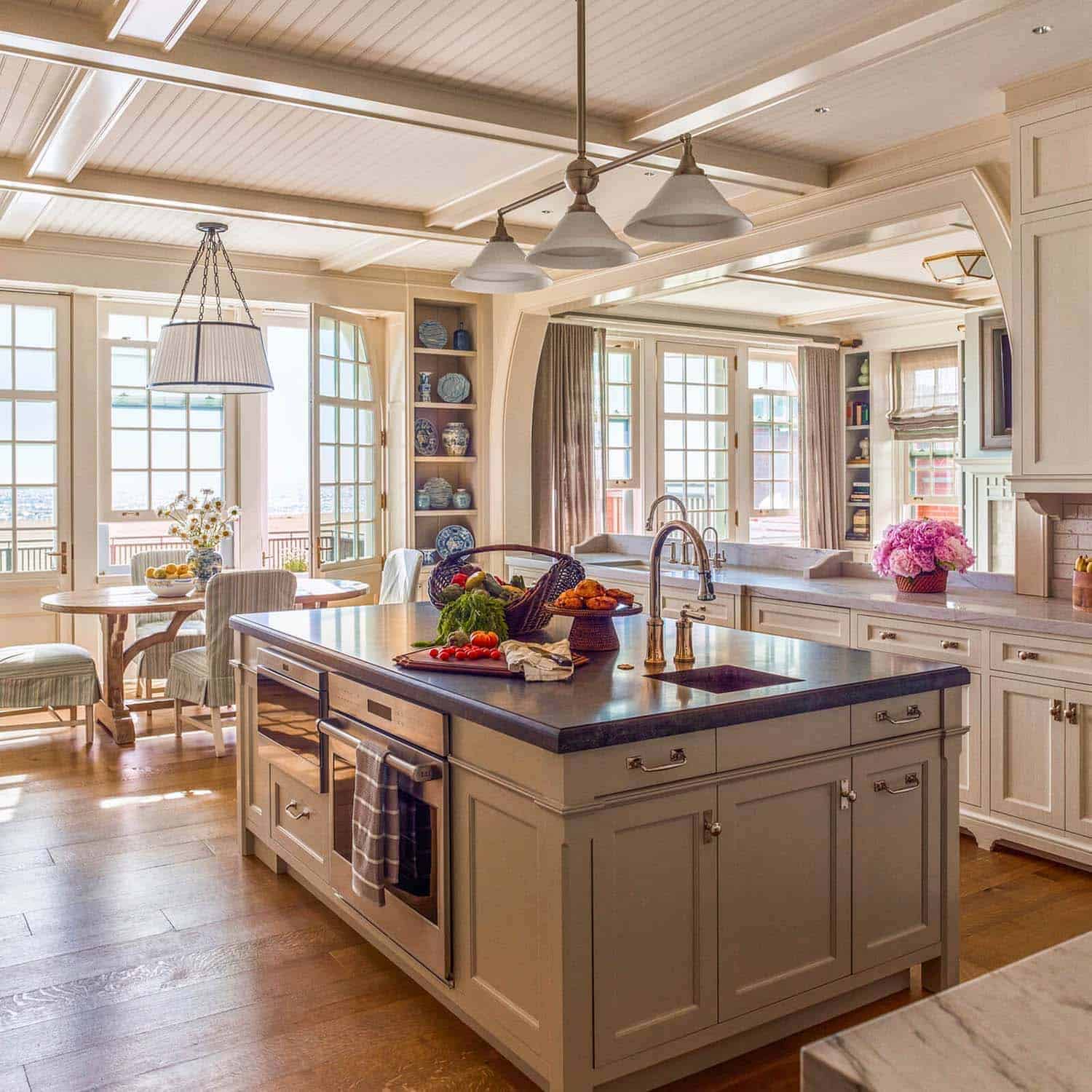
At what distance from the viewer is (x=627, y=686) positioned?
2.44 metres

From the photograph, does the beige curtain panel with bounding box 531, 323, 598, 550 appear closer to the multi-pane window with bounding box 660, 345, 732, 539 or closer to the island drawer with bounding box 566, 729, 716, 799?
the multi-pane window with bounding box 660, 345, 732, 539

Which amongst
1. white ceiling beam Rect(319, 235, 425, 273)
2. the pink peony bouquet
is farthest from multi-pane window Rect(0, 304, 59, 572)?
the pink peony bouquet

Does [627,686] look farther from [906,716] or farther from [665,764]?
[906,716]

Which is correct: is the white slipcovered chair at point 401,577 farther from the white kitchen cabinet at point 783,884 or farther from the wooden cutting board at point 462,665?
the white kitchen cabinet at point 783,884

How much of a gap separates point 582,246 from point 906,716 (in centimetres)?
144

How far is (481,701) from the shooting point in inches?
88.5

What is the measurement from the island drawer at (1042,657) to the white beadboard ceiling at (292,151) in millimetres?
2703

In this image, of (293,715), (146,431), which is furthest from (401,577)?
(293,715)

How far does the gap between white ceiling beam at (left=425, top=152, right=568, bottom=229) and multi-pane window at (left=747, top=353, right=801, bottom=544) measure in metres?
4.34

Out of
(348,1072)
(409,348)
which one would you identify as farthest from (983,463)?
(348,1072)

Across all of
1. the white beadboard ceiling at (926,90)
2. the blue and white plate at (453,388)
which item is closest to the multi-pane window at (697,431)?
the blue and white plate at (453,388)

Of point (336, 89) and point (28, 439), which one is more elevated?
point (336, 89)

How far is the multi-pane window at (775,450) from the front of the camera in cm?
927

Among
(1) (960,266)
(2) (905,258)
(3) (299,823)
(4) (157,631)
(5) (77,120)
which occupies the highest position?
(2) (905,258)
